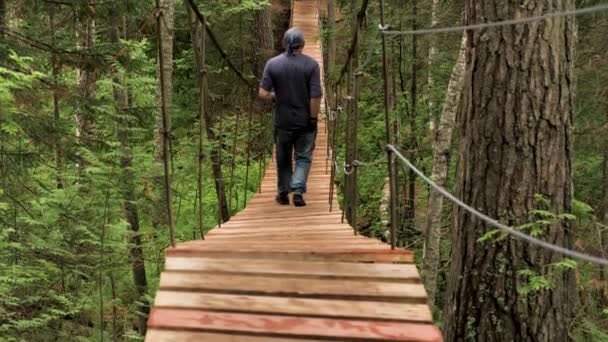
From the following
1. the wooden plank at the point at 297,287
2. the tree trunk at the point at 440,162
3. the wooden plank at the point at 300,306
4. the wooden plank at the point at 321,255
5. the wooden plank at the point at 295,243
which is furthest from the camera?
the tree trunk at the point at 440,162

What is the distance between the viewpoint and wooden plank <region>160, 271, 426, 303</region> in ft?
6.54

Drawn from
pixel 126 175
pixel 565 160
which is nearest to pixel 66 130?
pixel 126 175

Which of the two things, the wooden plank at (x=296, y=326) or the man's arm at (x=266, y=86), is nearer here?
the wooden plank at (x=296, y=326)

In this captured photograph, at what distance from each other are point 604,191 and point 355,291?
4.42m

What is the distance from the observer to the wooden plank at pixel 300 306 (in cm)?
187

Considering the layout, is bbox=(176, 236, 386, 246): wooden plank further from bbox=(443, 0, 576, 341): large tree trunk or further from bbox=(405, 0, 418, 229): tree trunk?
bbox=(405, 0, 418, 229): tree trunk

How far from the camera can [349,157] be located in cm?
447

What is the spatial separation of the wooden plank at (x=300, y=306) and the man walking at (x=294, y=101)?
2.37 m

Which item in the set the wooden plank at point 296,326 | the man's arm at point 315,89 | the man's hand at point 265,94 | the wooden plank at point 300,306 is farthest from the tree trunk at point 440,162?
the wooden plank at point 296,326

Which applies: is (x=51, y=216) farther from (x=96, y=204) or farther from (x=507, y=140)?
(x=507, y=140)

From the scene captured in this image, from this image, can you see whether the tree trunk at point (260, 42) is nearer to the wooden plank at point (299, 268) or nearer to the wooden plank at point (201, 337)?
the wooden plank at point (299, 268)

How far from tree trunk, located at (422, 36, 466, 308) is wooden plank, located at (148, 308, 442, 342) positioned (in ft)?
11.2

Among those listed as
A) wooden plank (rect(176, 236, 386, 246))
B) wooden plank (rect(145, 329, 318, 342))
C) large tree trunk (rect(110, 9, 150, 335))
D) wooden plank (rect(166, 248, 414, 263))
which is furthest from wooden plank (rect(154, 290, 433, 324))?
large tree trunk (rect(110, 9, 150, 335))

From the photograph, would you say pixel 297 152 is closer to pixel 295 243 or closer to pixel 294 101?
pixel 294 101
